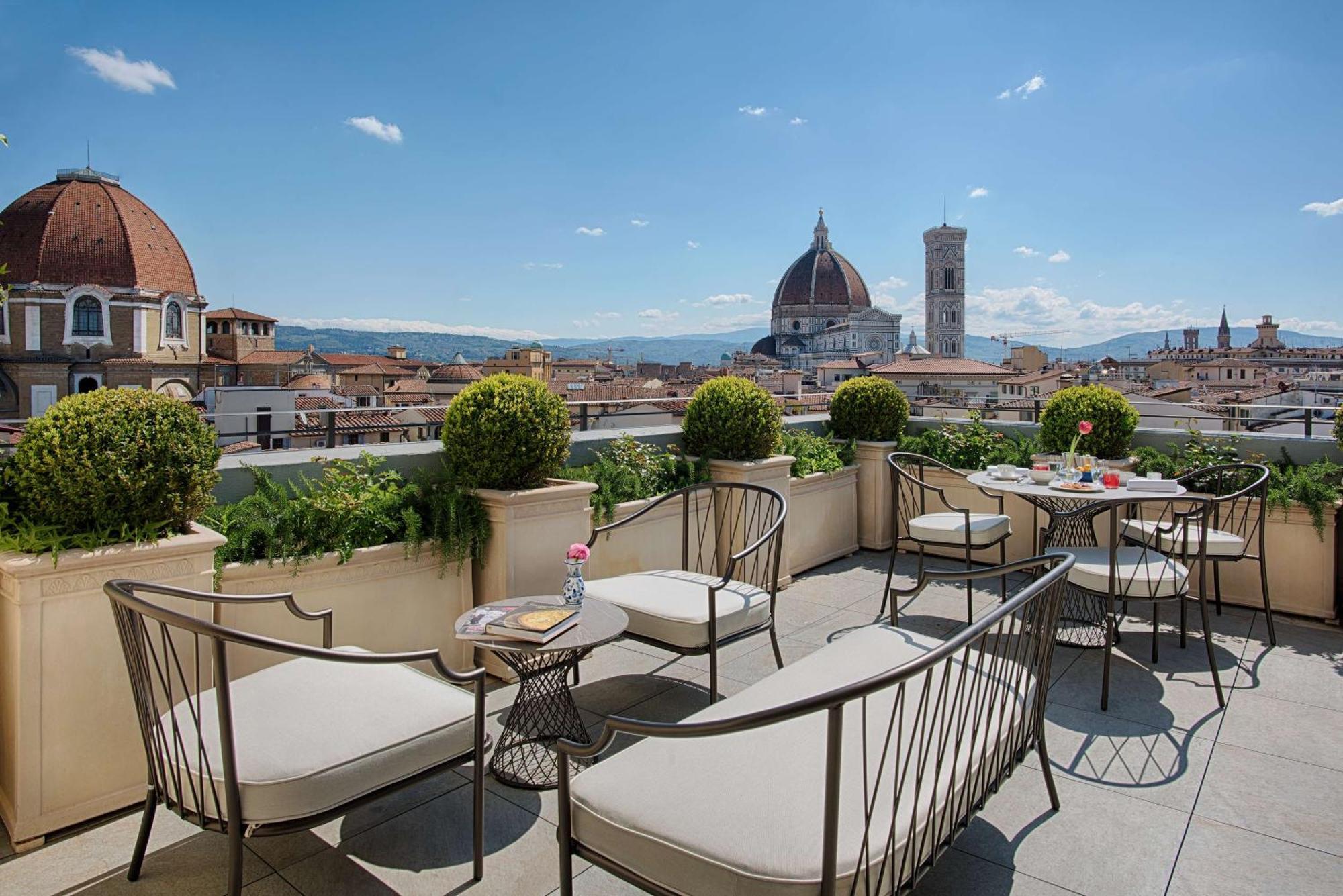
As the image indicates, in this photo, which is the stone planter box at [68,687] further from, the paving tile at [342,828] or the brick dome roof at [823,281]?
the brick dome roof at [823,281]

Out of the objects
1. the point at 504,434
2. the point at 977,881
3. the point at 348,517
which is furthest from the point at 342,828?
→ the point at 977,881

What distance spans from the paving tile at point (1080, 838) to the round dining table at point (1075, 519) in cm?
119

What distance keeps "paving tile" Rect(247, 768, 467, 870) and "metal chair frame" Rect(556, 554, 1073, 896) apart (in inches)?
33.5

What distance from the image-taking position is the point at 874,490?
6.02 m

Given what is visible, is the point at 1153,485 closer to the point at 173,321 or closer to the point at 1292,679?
the point at 1292,679

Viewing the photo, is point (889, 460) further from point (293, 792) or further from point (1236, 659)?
point (293, 792)

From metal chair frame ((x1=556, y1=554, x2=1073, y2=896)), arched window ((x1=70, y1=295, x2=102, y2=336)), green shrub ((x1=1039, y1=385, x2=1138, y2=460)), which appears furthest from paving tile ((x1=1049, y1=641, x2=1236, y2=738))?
arched window ((x1=70, y1=295, x2=102, y2=336))

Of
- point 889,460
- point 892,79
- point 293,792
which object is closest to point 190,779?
point 293,792

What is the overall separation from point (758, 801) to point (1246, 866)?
160cm

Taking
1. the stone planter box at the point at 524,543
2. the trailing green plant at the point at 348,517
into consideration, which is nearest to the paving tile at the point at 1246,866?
the stone planter box at the point at 524,543

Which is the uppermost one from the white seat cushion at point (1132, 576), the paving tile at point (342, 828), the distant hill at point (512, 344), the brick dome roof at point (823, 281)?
the brick dome roof at point (823, 281)

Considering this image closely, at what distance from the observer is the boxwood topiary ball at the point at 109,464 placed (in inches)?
88.2

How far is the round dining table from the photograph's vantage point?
146 inches

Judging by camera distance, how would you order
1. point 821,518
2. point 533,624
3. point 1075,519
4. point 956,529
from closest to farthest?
point 533,624
point 956,529
point 1075,519
point 821,518
